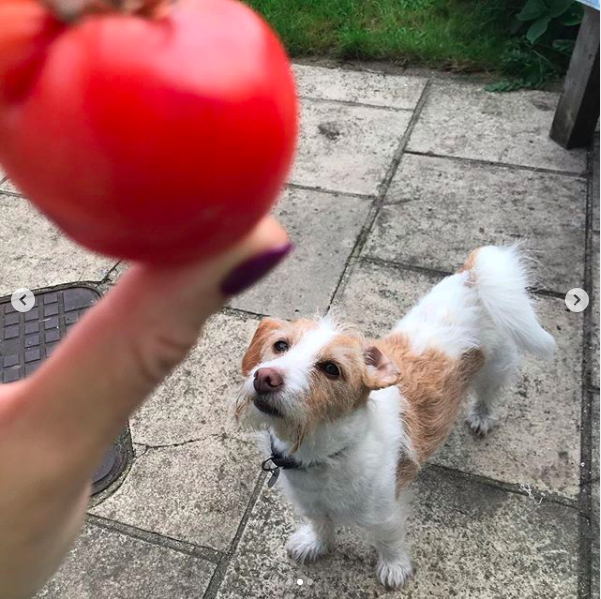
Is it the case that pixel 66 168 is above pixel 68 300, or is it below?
above

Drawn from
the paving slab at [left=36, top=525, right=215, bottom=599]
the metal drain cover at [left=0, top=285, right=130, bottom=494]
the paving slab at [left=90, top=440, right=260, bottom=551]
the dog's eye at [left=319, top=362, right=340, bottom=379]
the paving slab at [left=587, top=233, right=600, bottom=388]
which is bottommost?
the paving slab at [left=36, top=525, right=215, bottom=599]

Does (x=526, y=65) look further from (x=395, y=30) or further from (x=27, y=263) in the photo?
(x=27, y=263)

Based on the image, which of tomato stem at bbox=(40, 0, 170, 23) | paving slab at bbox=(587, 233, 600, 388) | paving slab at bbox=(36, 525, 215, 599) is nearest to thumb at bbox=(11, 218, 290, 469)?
tomato stem at bbox=(40, 0, 170, 23)

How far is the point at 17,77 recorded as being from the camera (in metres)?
0.55

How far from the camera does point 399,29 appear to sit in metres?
6.04

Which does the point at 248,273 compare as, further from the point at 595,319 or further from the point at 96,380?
the point at 595,319

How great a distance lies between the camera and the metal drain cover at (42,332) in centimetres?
310

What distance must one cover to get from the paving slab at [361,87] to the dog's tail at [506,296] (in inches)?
120

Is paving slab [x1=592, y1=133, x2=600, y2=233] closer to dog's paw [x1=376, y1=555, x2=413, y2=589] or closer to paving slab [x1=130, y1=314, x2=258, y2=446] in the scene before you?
paving slab [x1=130, y1=314, x2=258, y2=446]

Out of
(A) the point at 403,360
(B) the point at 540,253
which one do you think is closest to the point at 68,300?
(A) the point at 403,360

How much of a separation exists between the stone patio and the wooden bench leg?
170 mm

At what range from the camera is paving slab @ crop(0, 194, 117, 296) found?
396 centimetres

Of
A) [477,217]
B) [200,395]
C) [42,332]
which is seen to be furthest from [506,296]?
[42,332]

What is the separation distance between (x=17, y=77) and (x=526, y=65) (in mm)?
5732
